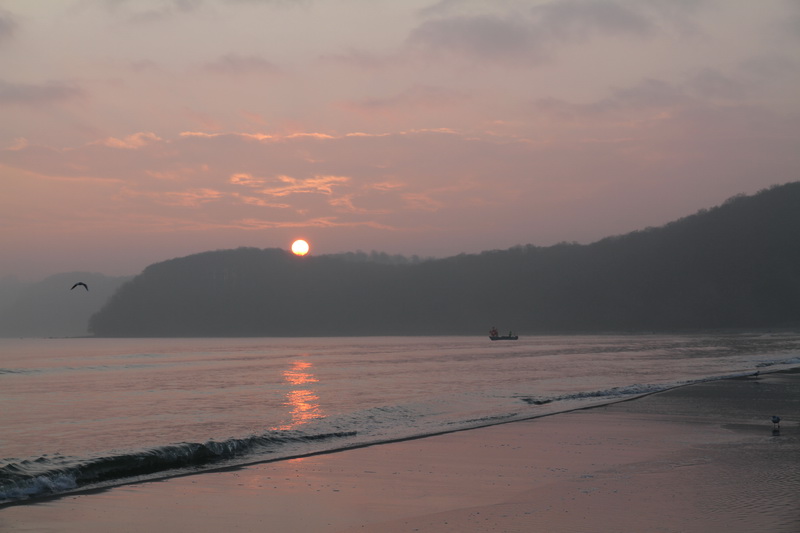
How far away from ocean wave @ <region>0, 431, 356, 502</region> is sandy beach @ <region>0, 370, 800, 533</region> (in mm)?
1369

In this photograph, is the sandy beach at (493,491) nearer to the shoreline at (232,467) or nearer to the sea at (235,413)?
the shoreline at (232,467)

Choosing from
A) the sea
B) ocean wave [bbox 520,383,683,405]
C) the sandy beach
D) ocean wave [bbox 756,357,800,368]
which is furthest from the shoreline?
ocean wave [bbox 756,357,800,368]

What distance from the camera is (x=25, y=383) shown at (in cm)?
5703

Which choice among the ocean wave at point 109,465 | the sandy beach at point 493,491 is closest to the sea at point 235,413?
the ocean wave at point 109,465

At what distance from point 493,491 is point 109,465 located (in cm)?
990

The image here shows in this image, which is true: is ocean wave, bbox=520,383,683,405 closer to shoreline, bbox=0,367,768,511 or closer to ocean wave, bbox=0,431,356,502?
shoreline, bbox=0,367,768,511

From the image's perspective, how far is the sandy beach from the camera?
40.2ft

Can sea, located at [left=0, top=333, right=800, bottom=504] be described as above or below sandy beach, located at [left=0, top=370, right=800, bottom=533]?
below

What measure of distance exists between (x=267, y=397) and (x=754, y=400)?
24.5 metres

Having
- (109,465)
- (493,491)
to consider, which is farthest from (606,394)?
(109,465)

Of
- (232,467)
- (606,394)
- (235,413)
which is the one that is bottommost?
(606,394)

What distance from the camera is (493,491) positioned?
1462 centimetres

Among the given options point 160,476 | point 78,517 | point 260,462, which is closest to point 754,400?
point 260,462

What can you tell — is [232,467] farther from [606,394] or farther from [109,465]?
[606,394]
